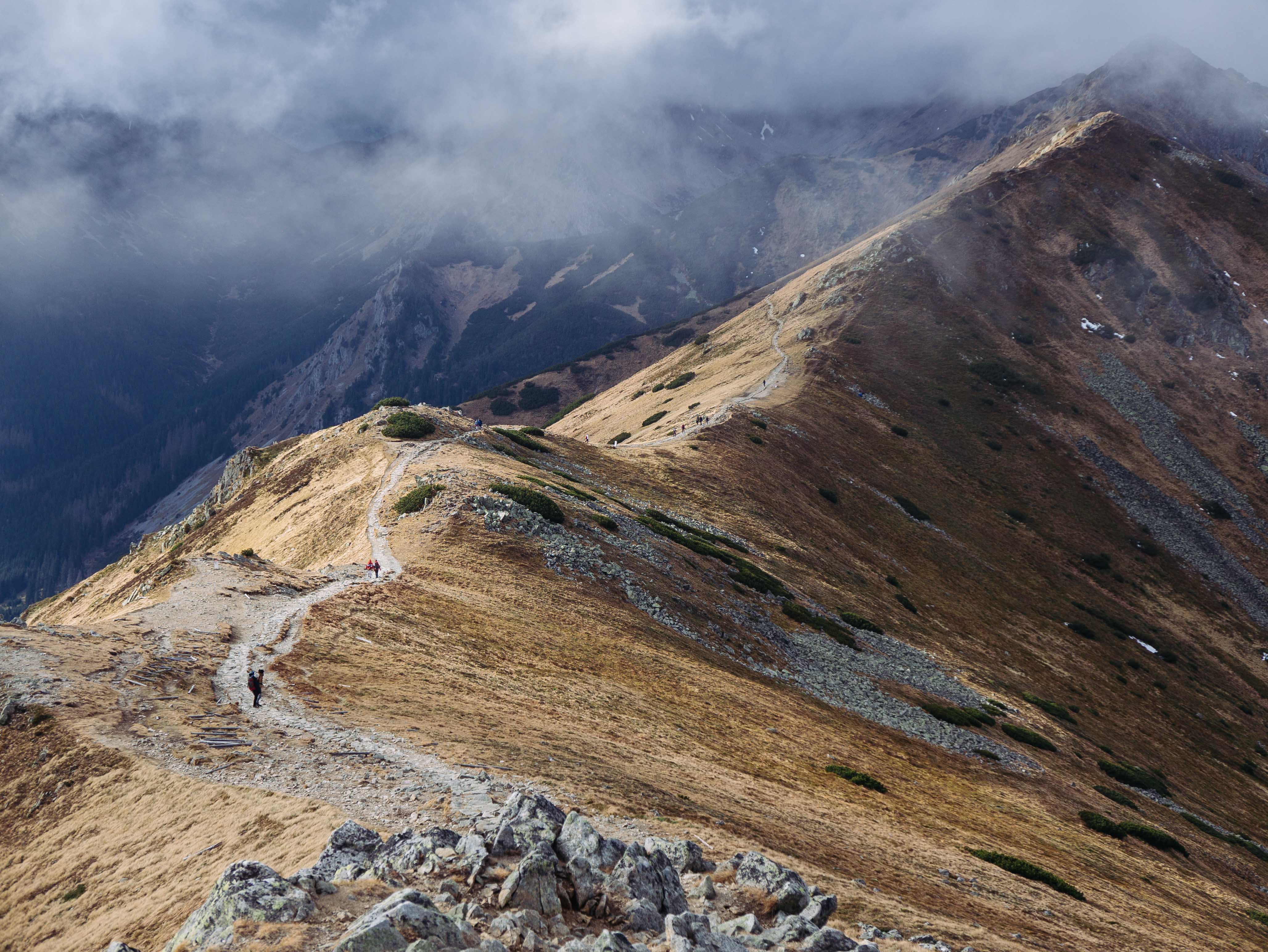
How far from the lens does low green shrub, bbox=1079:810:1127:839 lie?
3133 centimetres

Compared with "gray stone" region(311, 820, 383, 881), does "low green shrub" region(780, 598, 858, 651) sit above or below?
above

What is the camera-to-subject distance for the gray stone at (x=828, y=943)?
469 inches

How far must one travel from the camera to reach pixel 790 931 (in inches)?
481

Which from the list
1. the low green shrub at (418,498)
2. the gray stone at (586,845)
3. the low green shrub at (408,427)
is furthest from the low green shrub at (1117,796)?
the low green shrub at (408,427)

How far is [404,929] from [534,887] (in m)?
2.46

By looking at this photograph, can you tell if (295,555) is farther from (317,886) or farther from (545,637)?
(317,886)

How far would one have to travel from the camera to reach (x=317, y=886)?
11344mm

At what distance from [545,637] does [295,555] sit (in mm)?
25139

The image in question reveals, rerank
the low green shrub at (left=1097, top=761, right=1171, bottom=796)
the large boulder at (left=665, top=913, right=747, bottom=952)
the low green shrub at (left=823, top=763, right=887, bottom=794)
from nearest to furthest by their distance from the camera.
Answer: the large boulder at (left=665, top=913, right=747, bottom=952), the low green shrub at (left=823, top=763, right=887, bottom=794), the low green shrub at (left=1097, top=761, right=1171, bottom=796)

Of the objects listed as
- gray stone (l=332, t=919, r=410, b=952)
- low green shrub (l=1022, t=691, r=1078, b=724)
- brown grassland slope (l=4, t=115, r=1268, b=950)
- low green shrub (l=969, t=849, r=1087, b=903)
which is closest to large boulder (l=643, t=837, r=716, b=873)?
brown grassland slope (l=4, t=115, r=1268, b=950)

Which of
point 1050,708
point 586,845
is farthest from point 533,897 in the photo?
point 1050,708

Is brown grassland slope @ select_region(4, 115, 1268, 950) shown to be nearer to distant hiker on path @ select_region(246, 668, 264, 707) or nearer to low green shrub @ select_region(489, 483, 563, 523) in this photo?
low green shrub @ select_region(489, 483, 563, 523)

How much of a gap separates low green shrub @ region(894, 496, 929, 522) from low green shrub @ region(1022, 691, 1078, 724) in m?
27.4

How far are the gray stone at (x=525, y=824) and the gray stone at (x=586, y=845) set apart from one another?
20 centimetres
